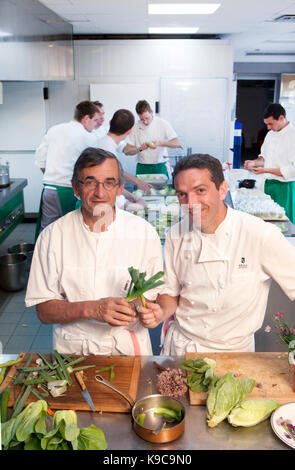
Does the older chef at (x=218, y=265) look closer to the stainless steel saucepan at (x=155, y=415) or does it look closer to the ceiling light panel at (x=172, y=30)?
the stainless steel saucepan at (x=155, y=415)

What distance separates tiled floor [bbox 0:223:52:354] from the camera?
2.88 m

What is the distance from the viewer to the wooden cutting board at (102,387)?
1.18 meters

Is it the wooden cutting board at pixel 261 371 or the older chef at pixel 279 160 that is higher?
the older chef at pixel 279 160

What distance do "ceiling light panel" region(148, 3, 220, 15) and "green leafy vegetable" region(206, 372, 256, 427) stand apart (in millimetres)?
2756

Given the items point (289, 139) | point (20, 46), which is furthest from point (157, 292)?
point (289, 139)

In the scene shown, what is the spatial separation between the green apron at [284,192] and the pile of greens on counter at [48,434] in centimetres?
355

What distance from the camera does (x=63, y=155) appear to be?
151 inches

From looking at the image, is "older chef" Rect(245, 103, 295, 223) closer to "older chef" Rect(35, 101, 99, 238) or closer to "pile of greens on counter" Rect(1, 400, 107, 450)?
"older chef" Rect(35, 101, 99, 238)

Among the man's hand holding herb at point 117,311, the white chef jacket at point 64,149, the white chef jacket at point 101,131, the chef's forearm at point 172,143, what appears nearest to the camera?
the man's hand holding herb at point 117,311

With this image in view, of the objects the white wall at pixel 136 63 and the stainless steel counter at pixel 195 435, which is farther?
the white wall at pixel 136 63

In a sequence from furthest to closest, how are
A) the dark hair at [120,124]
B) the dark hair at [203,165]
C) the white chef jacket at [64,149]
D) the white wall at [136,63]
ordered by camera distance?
1. the white wall at [136,63]
2. the white chef jacket at [64,149]
3. the dark hair at [120,124]
4. the dark hair at [203,165]

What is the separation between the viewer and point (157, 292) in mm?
1683

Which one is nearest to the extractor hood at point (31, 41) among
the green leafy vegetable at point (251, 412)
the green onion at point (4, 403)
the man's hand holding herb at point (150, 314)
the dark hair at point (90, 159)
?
the dark hair at point (90, 159)

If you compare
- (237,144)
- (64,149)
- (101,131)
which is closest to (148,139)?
(101,131)
